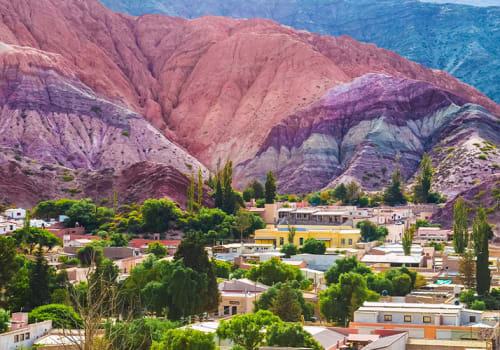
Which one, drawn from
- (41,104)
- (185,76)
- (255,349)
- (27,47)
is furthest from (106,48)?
(255,349)

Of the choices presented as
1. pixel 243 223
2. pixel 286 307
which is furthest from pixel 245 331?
pixel 243 223

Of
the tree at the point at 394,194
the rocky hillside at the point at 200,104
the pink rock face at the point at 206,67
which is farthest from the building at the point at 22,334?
the pink rock face at the point at 206,67

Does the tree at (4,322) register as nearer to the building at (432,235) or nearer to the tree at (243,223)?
the tree at (243,223)

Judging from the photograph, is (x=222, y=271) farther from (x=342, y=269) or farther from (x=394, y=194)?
(x=394, y=194)

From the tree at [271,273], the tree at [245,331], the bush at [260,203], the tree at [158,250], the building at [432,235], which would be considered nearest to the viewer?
the tree at [245,331]

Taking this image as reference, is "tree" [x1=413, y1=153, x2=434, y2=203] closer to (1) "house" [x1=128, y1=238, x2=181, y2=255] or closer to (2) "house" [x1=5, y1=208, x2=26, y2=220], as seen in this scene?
(1) "house" [x1=128, y1=238, x2=181, y2=255]

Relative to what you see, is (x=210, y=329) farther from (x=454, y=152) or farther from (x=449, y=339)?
(x=454, y=152)
